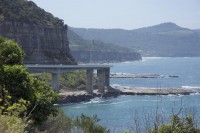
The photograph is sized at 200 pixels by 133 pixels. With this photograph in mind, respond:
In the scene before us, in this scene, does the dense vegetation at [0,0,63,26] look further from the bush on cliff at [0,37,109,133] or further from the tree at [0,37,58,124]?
the tree at [0,37,58,124]

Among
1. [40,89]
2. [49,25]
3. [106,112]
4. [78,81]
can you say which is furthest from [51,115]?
[49,25]

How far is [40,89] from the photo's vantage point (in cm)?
2022

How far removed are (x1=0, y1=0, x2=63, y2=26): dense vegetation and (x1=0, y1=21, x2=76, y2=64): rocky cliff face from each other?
2.28m

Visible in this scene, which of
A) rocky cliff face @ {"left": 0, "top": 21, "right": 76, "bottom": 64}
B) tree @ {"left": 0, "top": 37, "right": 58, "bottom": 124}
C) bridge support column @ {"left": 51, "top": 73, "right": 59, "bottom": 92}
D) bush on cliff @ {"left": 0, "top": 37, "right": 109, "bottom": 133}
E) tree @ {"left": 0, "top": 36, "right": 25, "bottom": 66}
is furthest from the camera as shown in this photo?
rocky cliff face @ {"left": 0, "top": 21, "right": 76, "bottom": 64}

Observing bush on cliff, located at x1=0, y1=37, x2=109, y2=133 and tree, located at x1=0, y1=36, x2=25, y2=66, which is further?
tree, located at x1=0, y1=36, x2=25, y2=66

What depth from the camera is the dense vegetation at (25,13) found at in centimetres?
10486

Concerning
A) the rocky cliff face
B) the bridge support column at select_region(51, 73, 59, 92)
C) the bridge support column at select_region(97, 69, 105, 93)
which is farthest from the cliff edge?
the bridge support column at select_region(97, 69, 105, 93)

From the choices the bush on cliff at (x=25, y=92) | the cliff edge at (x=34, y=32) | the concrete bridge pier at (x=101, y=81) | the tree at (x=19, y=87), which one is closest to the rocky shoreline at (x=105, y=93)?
the concrete bridge pier at (x=101, y=81)

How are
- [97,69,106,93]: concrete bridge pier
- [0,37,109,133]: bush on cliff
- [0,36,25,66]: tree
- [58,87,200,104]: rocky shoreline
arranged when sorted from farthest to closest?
1. [97,69,106,93]: concrete bridge pier
2. [58,87,200,104]: rocky shoreline
3. [0,36,25,66]: tree
4. [0,37,109,133]: bush on cliff

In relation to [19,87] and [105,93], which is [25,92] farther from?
[105,93]

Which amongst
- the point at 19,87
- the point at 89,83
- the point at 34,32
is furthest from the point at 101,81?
the point at 19,87

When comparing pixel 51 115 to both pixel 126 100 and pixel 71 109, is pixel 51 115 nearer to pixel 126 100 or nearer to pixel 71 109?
pixel 71 109

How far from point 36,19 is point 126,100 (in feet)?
143

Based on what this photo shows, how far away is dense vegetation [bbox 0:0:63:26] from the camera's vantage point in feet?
344
